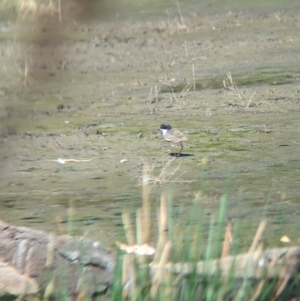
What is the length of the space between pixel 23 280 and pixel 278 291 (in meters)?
0.93

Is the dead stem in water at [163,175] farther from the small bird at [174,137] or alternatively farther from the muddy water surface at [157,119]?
the small bird at [174,137]

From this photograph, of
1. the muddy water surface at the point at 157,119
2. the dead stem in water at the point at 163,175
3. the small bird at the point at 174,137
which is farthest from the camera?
the small bird at the point at 174,137

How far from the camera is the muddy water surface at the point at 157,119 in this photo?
4586 mm

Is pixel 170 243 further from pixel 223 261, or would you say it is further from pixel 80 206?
pixel 80 206

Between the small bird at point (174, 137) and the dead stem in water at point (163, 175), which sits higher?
the small bird at point (174, 137)

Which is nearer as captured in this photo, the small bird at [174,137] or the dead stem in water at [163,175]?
the dead stem in water at [163,175]

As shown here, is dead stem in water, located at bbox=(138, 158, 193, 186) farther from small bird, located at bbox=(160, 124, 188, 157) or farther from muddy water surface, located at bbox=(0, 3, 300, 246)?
small bird, located at bbox=(160, 124, 188, 157)

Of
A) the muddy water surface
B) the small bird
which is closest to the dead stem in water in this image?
the muddy water surface

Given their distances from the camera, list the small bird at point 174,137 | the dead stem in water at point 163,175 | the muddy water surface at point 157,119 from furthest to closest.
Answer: the small bird at point 174,137 → the dead stem in water at point 163,175 → the muddy water surface at point 157,119

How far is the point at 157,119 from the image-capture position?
299 inches

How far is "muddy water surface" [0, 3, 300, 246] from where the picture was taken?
4.59m

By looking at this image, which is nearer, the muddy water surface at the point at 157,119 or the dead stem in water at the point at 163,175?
the muddy water surface at the point at 157,119

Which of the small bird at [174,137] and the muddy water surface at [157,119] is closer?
the muddy water surface at [157,119]

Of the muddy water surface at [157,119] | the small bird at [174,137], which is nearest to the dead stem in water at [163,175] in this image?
the muddy water surface at [157,119]
